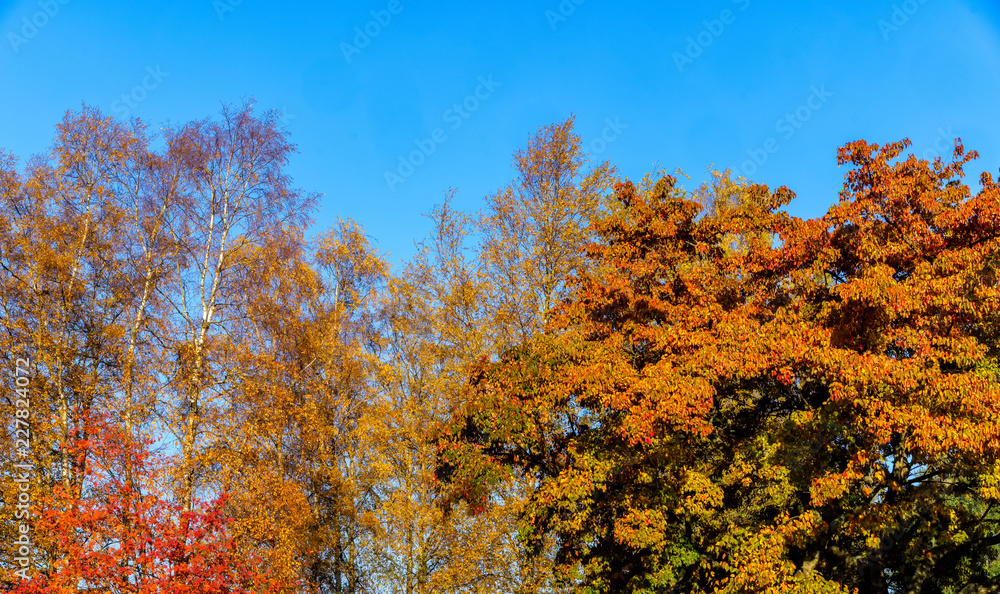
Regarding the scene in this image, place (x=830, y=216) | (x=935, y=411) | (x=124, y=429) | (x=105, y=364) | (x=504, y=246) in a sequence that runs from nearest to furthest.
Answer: (x=935, y=411)
(x=830, y=216)
(x=124, y=429)
(x=105, y=364)
(x=504, y=246)

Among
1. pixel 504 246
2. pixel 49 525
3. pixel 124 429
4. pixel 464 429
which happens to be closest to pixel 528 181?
pixel 504 246

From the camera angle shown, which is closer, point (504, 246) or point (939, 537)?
point (939, 537)

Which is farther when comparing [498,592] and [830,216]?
[498,592]

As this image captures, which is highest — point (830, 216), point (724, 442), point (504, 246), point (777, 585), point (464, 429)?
point (504, 246)

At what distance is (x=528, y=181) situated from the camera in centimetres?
2111

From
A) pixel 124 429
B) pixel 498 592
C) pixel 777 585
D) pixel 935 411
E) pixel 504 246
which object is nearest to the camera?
pixel 935 411

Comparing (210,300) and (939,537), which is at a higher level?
(210,300)

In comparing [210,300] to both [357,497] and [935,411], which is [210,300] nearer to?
[357,497]

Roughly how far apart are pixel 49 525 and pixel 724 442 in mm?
14655

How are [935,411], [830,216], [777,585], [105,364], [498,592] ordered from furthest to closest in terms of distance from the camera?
[498,592] → [105,364] → [830,216] → [777,585] → [935,411]

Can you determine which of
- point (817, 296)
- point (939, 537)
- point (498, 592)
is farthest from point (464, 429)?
point (939, 537)

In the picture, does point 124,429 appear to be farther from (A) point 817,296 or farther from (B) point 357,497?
(A) point 817,296

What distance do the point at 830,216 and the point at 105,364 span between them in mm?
17321

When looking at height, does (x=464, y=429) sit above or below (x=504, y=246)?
below
